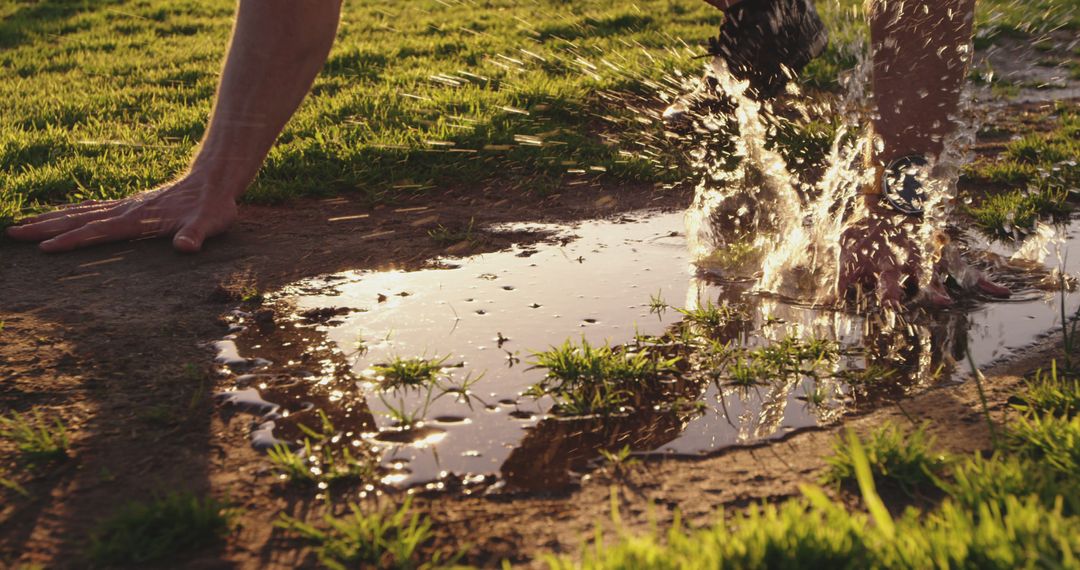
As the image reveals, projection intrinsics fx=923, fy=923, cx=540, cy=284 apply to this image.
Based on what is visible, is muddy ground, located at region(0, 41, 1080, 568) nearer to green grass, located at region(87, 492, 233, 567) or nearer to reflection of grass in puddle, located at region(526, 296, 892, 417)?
green grass, located at region(87, 492, 233, 567)

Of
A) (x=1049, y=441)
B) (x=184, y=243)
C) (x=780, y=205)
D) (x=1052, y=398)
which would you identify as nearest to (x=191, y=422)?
(x=184, y=243)

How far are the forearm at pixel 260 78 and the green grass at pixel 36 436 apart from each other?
1.48 meters

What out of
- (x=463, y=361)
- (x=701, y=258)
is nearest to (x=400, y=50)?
(x=701, y=258)

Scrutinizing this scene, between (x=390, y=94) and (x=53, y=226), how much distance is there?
7.93 feet

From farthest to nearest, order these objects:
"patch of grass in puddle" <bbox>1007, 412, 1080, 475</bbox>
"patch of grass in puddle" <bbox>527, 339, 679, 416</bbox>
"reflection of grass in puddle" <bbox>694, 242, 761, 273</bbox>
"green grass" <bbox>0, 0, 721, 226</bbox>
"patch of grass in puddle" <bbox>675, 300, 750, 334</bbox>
Result: 1. "green grass" <bbox>0, 0, 721, 226</bbox>
2. "reflection of grass in puddle" <bbox>694, 242, 761, 273</bbox>
3. "patch of grass in puddle" <bbox>675, 300, 750, 334</bbox>
4. "patch of grass in puddle" <bbox>527, 339, 679, 416</bbox>
5. "patch of grass in puddle" <bbox>1007, 412, 1080, 475</bbox>

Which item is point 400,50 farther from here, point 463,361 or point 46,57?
point 463,361

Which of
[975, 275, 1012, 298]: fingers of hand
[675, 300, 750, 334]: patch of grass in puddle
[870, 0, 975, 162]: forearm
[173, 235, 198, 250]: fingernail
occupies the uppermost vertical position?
[870, 0, 975, 162]: forearm

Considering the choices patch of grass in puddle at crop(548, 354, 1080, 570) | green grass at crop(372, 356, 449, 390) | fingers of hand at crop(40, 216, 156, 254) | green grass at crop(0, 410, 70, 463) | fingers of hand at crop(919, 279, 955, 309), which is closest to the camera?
patch of grass in puddle at crop(548, 354, 1080, 570)

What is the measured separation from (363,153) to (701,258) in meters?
1.84

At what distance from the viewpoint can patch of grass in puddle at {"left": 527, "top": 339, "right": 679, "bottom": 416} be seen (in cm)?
199

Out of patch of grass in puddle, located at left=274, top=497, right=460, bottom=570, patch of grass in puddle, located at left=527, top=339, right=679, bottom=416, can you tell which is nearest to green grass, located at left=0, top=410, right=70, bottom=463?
patch of grass in puddle, located at left=274, top=497, right=460, bottom=570

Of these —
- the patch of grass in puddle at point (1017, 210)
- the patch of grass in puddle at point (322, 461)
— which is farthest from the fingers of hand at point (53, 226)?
the patch of grass in puddle at point (1017, 210)

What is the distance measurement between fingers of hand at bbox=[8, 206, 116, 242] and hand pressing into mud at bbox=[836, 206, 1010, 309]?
8.12 feet

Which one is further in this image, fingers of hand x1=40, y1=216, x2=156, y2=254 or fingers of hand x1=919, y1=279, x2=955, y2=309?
fingers of hand x1=40, y1=216, x2=156, y2=254
